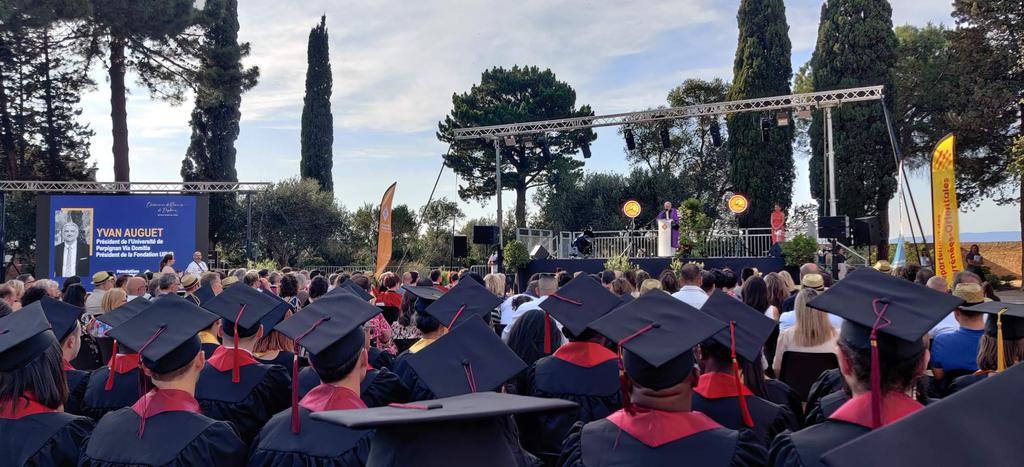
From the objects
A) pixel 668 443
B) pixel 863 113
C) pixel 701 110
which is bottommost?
pixel 668 443

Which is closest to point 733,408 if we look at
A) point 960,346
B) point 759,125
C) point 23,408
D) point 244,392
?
point 960,346

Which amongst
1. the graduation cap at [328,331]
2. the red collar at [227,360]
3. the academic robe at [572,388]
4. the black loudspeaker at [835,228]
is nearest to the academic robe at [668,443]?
the graduation cap at [328,331]

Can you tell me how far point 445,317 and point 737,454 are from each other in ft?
10.6

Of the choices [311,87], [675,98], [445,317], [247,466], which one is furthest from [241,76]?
[247,466]

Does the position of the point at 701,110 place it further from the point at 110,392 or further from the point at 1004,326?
the point at 110,392

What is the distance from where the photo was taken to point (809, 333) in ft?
16.8

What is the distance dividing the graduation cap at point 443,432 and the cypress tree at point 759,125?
100 ft

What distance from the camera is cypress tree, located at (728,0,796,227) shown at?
31047mm

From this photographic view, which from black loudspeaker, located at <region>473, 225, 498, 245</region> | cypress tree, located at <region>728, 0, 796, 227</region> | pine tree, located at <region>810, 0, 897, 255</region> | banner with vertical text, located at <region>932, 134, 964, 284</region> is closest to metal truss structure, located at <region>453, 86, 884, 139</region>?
black loudspeaker, located at <region>473, 225, 498, 245</region>

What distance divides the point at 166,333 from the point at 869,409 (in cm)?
275

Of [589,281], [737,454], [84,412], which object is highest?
[589,281]

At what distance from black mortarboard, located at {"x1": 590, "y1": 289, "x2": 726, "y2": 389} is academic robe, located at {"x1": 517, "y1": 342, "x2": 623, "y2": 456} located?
1.17 metres

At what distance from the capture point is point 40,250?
20531 mm

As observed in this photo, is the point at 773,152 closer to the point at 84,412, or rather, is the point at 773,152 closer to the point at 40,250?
the point at 40,250
